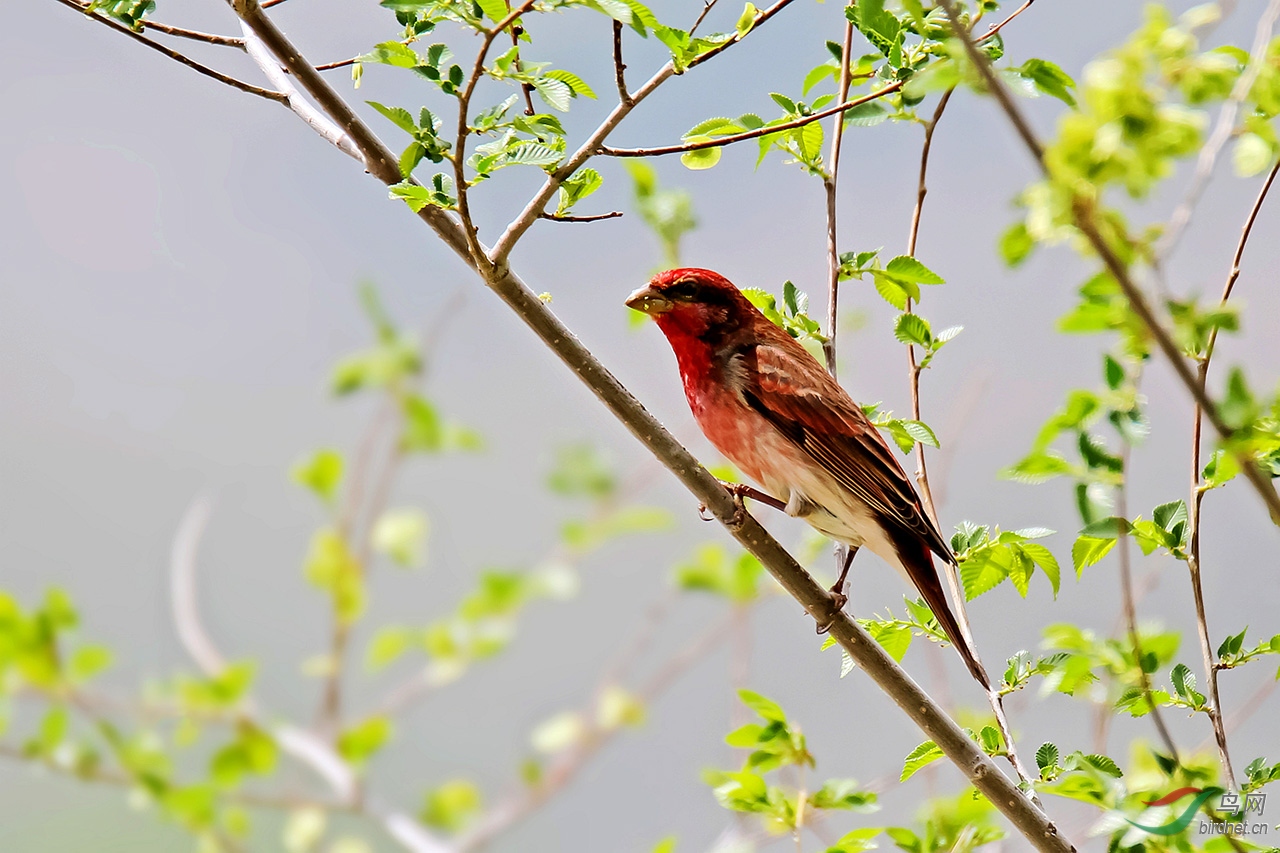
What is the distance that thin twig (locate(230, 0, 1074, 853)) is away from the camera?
0.86 metres

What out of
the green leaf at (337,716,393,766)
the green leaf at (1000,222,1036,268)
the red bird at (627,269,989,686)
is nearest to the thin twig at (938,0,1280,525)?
the green leaf at (1000,222,1036,268)

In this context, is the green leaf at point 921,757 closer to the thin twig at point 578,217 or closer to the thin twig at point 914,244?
the thin twig at point 914,244

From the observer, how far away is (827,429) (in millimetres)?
1342

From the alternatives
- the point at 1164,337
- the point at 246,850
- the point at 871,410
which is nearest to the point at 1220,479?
the point at 871,410

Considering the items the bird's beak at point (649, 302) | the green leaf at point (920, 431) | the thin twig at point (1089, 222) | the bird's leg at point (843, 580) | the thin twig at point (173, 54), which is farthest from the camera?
the bird's beak at point (649, 302)

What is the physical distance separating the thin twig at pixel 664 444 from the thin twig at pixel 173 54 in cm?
12

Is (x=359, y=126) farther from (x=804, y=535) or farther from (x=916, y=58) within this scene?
(x=804, y=535)

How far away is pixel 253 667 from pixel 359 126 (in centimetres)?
78

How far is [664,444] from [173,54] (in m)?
0.53

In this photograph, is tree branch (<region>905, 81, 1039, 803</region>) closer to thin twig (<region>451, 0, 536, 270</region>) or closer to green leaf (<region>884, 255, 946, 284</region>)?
green leaf (<region>884, 255, 946, 284</region>)

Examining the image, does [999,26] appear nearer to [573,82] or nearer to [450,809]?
[573,82]

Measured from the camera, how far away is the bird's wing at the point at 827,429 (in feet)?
4.33

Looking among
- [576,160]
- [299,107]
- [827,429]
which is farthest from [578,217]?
[827,429]

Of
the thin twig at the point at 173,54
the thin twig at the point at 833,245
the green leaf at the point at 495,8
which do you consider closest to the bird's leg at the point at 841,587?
the thin twig at the point at 833,245
